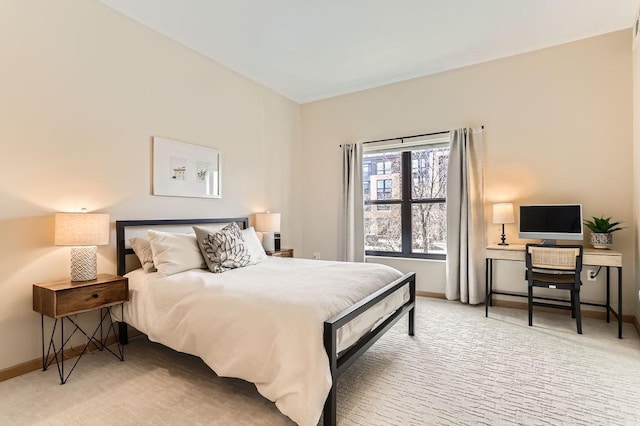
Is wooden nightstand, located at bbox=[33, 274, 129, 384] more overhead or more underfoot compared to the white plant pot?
more underfoot

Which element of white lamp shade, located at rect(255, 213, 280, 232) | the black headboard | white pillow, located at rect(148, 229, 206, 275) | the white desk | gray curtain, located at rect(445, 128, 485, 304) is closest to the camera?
white pillow, located at rect(148, 229, 206, 275)

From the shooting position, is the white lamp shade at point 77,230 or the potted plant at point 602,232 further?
the potted plant at point 602,232

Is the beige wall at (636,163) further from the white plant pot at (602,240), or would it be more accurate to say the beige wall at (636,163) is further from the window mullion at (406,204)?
the window mullion at (406,204)

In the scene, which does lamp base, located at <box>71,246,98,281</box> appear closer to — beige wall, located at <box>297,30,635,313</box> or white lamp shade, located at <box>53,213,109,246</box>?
white lamp shade, located at <box>53,213,109,246</box>

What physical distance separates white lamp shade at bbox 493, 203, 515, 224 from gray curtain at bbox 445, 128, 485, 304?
286mm

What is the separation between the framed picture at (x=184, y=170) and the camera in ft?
11.3

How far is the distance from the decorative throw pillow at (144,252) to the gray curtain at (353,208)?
289 centimetres

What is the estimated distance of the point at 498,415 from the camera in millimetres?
1925

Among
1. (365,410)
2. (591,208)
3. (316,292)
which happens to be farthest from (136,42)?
(591,208)

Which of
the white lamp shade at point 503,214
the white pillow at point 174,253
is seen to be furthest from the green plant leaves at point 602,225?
the white pillow at point 174,253

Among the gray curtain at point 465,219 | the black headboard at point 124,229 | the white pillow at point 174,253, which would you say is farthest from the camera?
the gray curtain at point 465,219

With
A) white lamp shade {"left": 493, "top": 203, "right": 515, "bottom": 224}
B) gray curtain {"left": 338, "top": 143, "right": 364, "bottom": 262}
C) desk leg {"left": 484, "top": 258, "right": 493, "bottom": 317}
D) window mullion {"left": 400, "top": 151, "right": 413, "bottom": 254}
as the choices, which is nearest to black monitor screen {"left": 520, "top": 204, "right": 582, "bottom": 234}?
white lamp shade {"left": 493, "top": 203, "right": 515, "bottom": 224}

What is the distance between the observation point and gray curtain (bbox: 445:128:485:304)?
4203 mm

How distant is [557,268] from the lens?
3.32 metres
